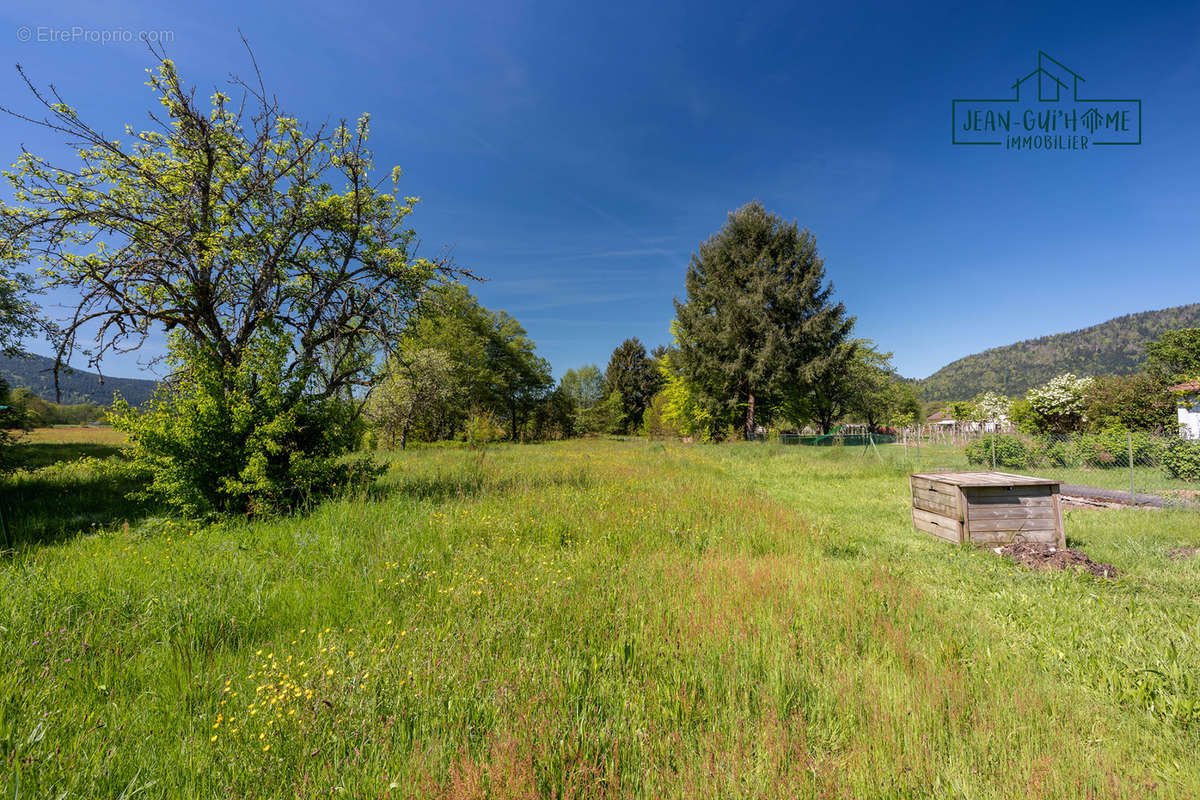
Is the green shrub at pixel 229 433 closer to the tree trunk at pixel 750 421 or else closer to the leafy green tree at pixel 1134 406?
the tree trunk at pixel 750 421

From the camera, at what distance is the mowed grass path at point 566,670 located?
1.93 metres

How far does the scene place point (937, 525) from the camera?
21.0 ft

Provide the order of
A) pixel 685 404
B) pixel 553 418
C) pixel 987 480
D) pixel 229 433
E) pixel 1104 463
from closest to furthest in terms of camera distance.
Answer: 1. pixel 229 433
2. pixel 987 480
3. pixel 1104 463
4. pixel 685 404
5. pixel 553 418

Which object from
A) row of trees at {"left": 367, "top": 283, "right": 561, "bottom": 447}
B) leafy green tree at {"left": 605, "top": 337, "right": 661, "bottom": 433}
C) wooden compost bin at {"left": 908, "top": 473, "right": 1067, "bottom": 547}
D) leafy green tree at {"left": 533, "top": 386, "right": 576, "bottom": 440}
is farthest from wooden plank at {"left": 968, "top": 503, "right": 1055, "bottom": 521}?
leafy green tree at {"left": 605, "top": 337, "right": 661, "bottom": 433}

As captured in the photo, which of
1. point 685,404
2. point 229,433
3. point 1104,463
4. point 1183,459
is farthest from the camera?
point 685,404

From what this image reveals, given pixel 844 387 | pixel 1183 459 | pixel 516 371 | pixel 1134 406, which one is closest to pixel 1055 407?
pixel 1134 406

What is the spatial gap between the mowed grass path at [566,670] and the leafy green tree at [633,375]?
47.7 m

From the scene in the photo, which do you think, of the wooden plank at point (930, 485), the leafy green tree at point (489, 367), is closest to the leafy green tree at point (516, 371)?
the leafy green tree at point (489, 367)

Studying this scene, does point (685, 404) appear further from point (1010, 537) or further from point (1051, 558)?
point (1051, 558)

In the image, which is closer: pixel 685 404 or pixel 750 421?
pixel 750 421

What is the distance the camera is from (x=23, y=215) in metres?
5.21

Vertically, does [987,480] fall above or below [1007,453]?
above

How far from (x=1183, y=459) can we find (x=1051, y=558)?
12.6m

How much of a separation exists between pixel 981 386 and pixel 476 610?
26211cm
